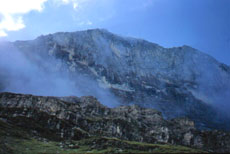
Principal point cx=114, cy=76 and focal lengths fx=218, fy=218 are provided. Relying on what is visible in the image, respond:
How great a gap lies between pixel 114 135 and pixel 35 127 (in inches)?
2827

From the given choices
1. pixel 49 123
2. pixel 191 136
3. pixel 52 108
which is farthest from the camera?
pixel 191 136

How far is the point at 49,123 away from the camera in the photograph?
130750 millimetres

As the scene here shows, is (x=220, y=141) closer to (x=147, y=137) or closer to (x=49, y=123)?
(x=147, y=137)

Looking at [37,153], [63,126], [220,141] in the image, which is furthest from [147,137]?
[37,153]

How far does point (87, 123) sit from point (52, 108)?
3277 cm

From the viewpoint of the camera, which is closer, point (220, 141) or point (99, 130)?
point (99, 130)

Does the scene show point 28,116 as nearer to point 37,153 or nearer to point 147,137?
point 37,153

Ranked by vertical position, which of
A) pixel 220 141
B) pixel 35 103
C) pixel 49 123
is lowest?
pixel 220 141

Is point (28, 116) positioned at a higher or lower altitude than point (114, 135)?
higher

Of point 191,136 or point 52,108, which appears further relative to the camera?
point 191,136

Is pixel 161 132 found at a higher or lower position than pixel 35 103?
lower

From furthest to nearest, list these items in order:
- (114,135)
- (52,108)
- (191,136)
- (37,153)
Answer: (191,136)
(52,108)
(114,135)
(37,153)

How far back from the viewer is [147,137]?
18088 cm

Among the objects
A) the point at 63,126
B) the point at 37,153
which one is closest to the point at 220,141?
the point at 63,126
